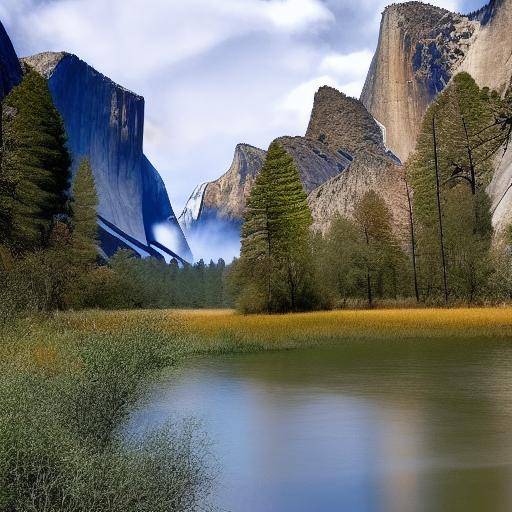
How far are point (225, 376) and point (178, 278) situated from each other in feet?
377

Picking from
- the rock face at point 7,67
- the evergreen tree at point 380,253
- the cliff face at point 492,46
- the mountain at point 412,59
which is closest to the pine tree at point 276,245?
the evergreen tree at point 380,253

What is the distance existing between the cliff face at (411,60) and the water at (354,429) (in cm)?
16384

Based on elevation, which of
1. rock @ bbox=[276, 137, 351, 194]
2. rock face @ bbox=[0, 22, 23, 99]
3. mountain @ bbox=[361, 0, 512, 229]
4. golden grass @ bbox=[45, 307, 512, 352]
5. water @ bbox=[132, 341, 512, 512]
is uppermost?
mountain @ bbox=[361, 0, 512, 229]

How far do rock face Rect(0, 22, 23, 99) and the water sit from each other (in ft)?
203

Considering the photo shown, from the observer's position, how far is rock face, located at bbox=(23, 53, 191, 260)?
425 ft

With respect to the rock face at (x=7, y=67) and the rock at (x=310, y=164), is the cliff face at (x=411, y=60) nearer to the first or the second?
the rock at (x=310, y=164)

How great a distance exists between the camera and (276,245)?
5472cm

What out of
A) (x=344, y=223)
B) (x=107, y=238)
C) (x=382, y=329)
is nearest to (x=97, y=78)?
(x=107, y=238)

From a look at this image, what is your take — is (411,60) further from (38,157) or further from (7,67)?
(38,157)

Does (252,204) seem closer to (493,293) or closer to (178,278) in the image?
(493,293)

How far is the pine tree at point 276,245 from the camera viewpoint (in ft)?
168

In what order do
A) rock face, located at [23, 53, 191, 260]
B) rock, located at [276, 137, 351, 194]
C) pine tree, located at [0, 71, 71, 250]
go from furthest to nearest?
rock, located at [276, 137, 351, 194] < rock face, located at [23, 53, 191, 260] < pine tree, located at [0, 71, 71, 250]

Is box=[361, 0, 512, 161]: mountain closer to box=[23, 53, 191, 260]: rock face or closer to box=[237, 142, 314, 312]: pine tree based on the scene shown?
box=[23, 53, 191, 260]: rock face

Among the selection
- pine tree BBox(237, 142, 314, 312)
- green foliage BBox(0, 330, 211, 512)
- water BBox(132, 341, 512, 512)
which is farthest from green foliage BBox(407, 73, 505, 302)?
green foliage BBox(0, 330, 211, 512)
